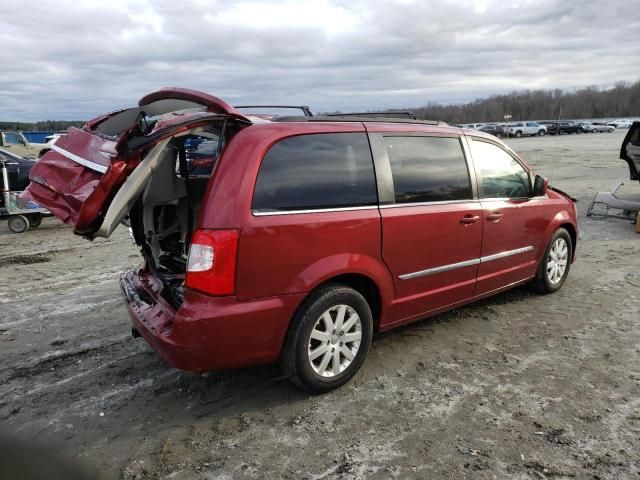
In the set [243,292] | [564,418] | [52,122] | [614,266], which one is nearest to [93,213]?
[243,292]

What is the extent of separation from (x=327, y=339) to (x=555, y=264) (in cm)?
320

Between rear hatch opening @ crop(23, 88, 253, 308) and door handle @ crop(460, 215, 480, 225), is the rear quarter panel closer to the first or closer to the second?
rear hatch opening @ crop(23, 88, 253, 308)

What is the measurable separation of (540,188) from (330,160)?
267 centimetres

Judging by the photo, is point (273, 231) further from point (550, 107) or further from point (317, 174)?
point (550, 107)

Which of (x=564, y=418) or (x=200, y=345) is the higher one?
(x=200, y=345)

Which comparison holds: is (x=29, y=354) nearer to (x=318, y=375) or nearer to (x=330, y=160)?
(x=318, y=375)

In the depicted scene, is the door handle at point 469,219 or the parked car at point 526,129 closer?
the door handle at point 469,219

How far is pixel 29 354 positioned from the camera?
166 inches

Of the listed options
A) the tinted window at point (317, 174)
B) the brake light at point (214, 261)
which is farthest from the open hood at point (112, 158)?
the brake light at point (214, 261)

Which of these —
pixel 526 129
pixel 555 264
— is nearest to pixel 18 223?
pixel 555 264

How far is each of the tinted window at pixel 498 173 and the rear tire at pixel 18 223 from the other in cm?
886

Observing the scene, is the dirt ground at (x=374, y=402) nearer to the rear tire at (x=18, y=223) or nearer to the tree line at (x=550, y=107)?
the rear tire at (x=18, y=223)

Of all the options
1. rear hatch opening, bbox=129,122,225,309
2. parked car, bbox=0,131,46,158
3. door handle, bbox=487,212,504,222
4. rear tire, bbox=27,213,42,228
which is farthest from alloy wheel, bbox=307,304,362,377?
parked car, bbox=0,131,46,158

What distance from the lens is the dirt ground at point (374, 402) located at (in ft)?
9.36
